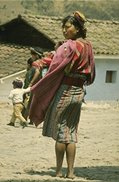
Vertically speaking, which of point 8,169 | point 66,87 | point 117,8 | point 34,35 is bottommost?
point 8,169

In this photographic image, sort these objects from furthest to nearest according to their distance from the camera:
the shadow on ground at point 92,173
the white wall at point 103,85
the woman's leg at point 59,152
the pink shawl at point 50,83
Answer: the white wall at point 103,85
the shadow on ground at point 92,173
the woman's leg at point 59,152
the pink shawl at point 50,83

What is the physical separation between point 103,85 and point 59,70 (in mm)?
21226

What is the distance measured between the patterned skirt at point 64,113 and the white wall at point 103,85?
20389 millimetres

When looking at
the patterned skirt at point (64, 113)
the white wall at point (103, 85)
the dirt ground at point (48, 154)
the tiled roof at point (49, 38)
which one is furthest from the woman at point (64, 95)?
the white wall at point (103, 85)

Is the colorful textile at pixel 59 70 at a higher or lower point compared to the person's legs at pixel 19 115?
higher

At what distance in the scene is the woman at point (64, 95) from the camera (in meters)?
7.51

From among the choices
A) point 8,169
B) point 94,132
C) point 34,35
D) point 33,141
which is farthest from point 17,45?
point 8,169

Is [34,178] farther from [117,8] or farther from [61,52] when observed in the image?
[117,8]

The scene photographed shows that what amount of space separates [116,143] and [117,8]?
279ft

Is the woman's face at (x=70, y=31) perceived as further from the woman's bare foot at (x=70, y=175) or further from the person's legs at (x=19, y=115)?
the person's legs at (x=19, y=115)

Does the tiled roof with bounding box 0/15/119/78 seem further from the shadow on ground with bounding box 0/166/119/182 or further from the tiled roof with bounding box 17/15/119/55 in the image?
the shadow on ground with bounding box 0/166/119/182

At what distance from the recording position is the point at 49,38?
27469 millimetres

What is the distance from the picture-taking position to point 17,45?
29703 mm

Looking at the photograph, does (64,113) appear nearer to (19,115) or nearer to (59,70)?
(59,70)
